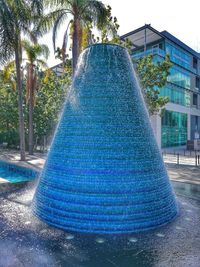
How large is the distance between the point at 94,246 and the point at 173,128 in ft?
125

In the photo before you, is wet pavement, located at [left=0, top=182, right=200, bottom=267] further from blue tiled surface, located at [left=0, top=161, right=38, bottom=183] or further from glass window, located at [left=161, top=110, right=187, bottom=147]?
glass window, located at [left=161, top=110, right=187, bottom=147]

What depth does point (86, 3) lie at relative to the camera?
52.0ft

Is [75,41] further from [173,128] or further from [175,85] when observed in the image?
[173,128]

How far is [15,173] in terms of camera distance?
17594 mm

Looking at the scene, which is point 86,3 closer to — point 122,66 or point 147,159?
point 122,66

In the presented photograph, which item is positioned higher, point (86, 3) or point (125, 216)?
point (86, 3)

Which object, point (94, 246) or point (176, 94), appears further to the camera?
point (176, 94)

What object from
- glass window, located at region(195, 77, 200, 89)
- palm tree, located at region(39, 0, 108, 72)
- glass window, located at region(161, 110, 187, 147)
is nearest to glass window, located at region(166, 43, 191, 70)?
glass window, located at region(195, 77, 200, 89)

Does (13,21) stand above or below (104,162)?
above

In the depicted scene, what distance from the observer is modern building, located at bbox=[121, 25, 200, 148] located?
118ft

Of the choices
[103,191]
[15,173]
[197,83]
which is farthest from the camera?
[197,83]

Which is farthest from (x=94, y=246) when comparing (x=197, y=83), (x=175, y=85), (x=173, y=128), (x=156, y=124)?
(x=197, y=83)

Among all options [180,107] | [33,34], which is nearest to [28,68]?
[33,34]

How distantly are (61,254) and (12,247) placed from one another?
3.75ft
